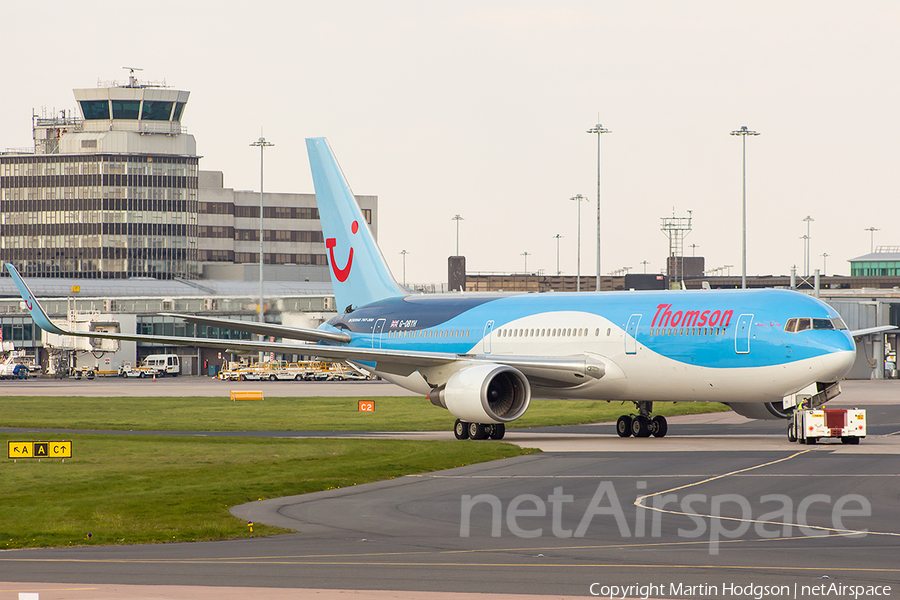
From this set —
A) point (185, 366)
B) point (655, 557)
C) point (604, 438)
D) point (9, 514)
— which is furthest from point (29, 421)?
point (185, 366)

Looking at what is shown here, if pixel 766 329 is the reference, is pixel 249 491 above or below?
below

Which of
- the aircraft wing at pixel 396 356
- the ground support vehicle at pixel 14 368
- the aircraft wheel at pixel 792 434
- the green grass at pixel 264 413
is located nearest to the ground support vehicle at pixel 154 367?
the ground support vehicle at pixel 14 368

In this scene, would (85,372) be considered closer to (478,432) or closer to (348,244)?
(348,244)

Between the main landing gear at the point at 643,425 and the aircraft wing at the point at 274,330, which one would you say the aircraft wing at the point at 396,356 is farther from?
the main landing gear at the point at 643,425

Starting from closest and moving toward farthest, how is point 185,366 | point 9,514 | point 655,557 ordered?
point 655,557 < point 9,514 < point 185,366

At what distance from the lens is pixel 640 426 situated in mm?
40375

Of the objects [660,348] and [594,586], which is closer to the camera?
[594,586]

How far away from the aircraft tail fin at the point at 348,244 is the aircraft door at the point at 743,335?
17.4 metres

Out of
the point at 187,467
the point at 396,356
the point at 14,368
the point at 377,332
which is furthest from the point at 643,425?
the point at 14,368

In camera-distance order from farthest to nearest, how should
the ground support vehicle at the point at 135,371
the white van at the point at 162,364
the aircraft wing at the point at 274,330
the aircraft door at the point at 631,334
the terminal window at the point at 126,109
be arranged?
the terminal window at the point at 126,109 < the white van at the point at 162,364 < the ground support vehicle at the point at 135,371 < the aircraft wing at the point at 274,330 < the aircraft door at the point at 631,334

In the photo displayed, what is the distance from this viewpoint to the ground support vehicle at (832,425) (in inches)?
1361

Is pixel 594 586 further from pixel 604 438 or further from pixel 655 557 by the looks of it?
pixel 604 438

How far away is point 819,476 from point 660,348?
11.4m

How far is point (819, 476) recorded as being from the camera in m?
25.9
